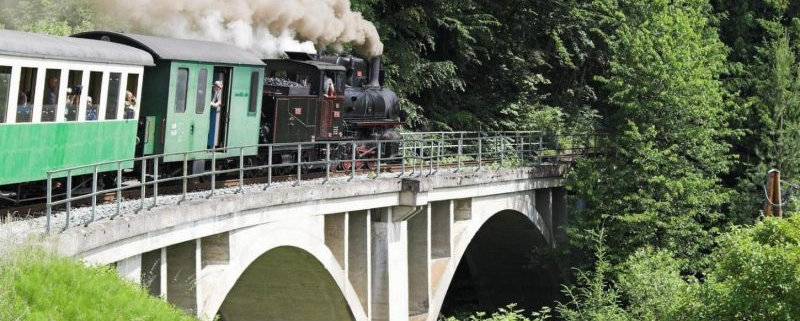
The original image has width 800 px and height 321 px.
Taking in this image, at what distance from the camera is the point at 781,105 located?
4056 centimetres

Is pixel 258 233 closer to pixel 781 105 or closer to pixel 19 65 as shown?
pixel 19 65

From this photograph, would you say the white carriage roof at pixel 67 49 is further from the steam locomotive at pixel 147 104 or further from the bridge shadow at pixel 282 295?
the bridge shadow at pixel 282 295

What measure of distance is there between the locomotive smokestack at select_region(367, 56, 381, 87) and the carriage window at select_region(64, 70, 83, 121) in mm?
13188

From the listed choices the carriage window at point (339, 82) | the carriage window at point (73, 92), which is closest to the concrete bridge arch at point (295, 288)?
the carriage window at point (339, 82)

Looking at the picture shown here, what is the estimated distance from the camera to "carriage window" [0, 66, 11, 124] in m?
16.3

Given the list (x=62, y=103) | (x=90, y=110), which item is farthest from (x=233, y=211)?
(x=62, y=103)

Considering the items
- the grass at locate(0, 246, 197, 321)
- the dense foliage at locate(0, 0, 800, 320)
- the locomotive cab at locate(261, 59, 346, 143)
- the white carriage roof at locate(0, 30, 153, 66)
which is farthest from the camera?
A: the dense foliage at locate(0, 0, 800, 320)

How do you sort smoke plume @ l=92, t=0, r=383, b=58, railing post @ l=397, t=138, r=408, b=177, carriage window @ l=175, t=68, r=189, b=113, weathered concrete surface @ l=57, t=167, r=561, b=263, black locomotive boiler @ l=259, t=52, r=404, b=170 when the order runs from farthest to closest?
railing post @ l=397, t=138, r=408, b=177
smoke plume @ l=92, t=0, r=383, b=58
black locomotive boiler @ l=259, t=52, r=404, b=170
carriage window @ l=175, t=68, r=189, b=113
weathered concrete surface @ l=57, t=167, r=561, b=263

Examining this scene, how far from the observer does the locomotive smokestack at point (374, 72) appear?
102ft

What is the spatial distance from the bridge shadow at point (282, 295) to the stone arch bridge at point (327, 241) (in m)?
0.02

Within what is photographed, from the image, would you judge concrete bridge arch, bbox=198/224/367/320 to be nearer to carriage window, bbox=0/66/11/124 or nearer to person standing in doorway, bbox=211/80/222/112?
person standing in doorway, bbox=211/80/222/112

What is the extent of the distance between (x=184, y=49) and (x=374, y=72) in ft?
33.7

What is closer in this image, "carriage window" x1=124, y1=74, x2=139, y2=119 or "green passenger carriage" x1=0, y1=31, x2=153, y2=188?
"green passenger carriage" x1=0, y1=31, x2=153, y2=188

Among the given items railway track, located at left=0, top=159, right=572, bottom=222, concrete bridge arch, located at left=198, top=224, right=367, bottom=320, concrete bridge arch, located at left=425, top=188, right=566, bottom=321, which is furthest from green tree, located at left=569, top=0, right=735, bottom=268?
concrete bridge arch, located at left=198, top=224, right=367, bottom=320
